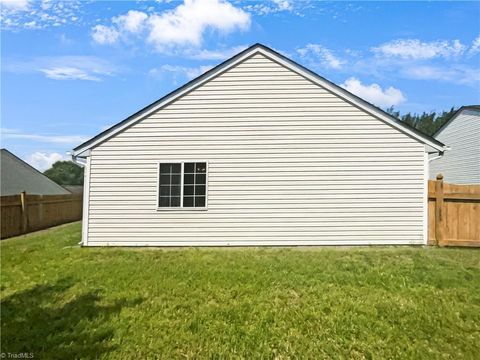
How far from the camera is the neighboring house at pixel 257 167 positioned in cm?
1120

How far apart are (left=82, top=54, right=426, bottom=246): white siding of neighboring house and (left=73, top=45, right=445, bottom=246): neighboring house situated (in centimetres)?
3

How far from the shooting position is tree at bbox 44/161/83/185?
244 ft

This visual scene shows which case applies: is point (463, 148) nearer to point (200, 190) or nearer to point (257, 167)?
point (257, 167)

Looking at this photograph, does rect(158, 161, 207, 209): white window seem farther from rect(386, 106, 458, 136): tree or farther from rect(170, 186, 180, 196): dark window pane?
rect(386, 106, 458, 136): tree

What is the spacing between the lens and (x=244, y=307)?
229 inches

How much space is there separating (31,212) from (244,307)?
45.8 feet

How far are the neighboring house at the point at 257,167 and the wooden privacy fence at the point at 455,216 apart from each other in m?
0.35

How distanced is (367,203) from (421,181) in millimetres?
1613

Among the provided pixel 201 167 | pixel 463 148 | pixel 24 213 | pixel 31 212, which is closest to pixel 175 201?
pixel 201 167

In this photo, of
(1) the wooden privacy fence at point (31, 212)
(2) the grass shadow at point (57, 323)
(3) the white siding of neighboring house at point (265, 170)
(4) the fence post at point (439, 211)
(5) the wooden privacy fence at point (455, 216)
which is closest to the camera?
(2) the grass shadow at point (57, 323)

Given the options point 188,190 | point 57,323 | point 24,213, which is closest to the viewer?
point 57,323

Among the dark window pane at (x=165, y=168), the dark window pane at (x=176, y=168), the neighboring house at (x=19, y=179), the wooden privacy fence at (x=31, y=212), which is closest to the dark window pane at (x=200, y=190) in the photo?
the dark window pane at (x=176, y=168)

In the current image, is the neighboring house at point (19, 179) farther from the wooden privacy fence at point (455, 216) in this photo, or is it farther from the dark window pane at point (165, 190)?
the wooden privacy fence at point (455, 216)

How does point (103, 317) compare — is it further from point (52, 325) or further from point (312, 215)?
point (312, 215)
